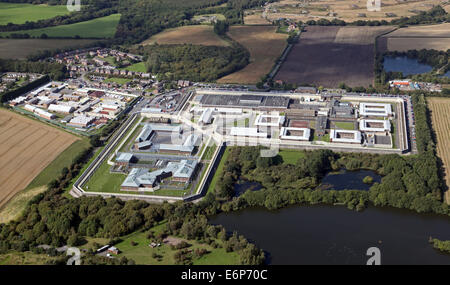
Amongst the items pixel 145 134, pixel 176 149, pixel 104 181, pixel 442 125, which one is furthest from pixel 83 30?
pixel 442 125

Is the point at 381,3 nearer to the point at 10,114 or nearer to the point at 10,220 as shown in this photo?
the point at 10,114

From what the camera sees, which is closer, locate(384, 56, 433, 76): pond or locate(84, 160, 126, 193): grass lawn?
locate(84, 160, 126, 193): grass lawn


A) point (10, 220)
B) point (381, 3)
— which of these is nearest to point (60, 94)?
point (10, 220)

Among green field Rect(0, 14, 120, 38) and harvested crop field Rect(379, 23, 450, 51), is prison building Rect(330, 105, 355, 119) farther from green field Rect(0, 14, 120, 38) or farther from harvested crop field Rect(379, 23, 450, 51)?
green field Rect(0, 14, 120, 38)

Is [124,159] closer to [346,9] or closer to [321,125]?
[321,125]

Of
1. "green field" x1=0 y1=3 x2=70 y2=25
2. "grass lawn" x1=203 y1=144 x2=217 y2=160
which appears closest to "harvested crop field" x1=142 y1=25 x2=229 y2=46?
"green field" x1=0 y1=3 x2=70 y2=25

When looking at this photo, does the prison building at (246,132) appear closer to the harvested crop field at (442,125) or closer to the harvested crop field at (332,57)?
the harvested crop field at (332,57)
